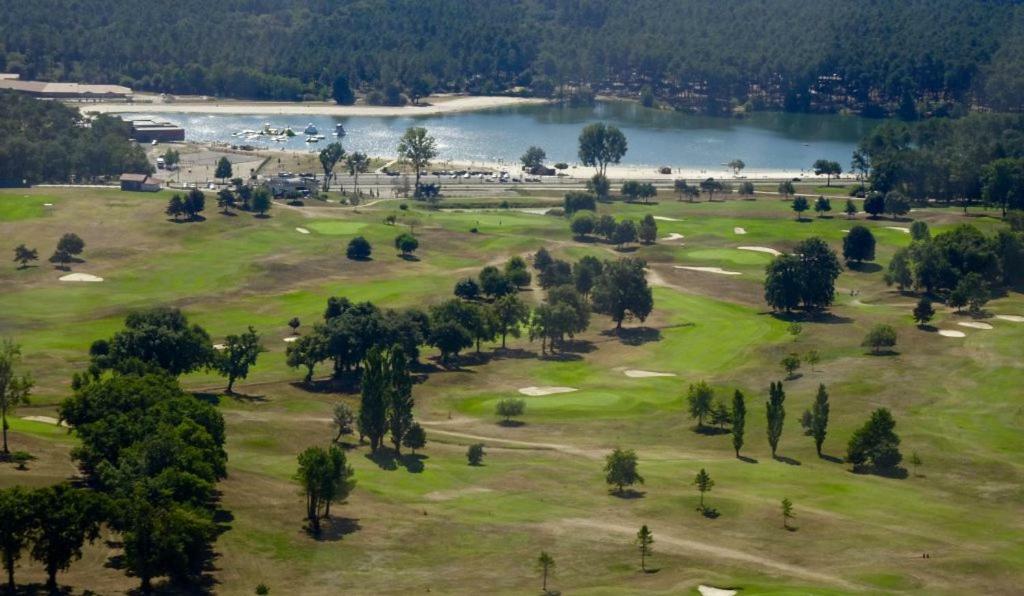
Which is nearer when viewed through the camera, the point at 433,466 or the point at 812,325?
the point at 433,466

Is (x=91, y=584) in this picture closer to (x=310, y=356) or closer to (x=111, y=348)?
(x=111, y=348)

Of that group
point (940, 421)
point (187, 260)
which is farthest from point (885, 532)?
point (187, 260)

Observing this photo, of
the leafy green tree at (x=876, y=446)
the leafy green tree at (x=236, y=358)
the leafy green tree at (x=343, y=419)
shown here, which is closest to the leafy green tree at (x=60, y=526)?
the leafy green tree at (x=343, y=419)

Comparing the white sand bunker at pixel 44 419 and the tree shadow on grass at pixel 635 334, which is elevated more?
the tree shadow on grass at pixel 635 334

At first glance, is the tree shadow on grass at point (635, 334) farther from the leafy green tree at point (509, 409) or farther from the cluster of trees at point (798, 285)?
the leafy green tree at point (509, 409)

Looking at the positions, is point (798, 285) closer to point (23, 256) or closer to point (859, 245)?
point (859, 245)
